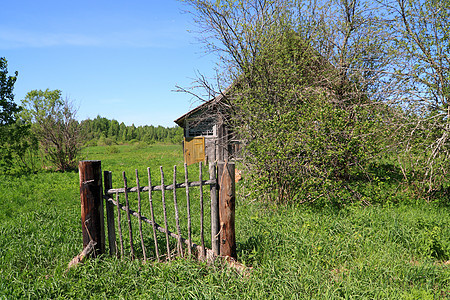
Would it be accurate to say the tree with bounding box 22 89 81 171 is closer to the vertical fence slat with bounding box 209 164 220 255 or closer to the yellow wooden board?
the yellow wooden board

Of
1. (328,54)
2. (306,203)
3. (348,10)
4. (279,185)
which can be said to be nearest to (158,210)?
(279,185)

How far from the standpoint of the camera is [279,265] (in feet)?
12.4

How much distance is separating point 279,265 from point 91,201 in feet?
8.39

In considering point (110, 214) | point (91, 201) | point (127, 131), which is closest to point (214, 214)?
point (110, 214)

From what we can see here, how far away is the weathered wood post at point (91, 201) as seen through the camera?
3.71m

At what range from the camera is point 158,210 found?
24.7 ft

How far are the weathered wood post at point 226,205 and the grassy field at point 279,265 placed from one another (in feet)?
0.93

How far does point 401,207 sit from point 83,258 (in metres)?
6.41

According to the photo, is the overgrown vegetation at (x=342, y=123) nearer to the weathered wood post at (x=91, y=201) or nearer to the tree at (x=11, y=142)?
the weathered wood post at (x=91, y=201)

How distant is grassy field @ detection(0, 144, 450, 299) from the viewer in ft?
10.8

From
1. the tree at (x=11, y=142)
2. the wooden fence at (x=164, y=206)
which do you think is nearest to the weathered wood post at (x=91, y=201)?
the wooden fence at (x=164, y=206)

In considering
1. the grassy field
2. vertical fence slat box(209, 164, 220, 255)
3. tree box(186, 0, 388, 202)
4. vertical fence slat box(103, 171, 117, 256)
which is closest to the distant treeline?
tree box(186, 0, 388, 202)

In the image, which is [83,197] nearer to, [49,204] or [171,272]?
[171,272]

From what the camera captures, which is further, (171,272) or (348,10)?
(348,10)
